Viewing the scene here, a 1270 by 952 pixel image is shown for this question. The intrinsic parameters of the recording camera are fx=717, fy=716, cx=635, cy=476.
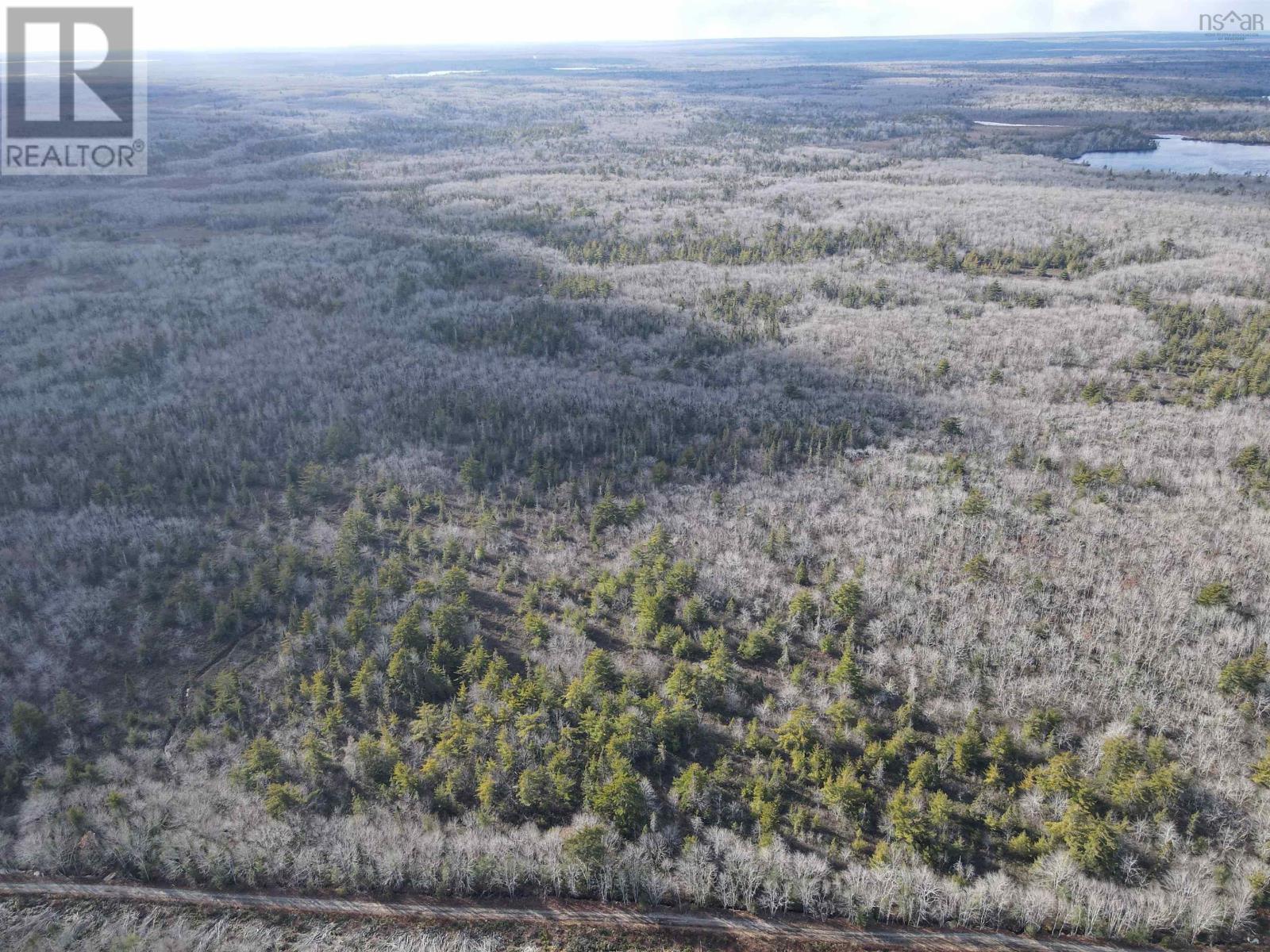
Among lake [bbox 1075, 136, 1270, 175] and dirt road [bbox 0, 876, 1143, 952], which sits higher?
lake [bbox 1075, 136, 1270, 175]

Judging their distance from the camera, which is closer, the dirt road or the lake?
the dirt road

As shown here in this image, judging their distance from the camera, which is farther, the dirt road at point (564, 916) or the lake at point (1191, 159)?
the lake at point (1191, 159)

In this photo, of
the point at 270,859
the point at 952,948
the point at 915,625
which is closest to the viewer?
the point at 952,948

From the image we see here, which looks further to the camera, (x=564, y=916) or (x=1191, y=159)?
(x=1191, y=159)

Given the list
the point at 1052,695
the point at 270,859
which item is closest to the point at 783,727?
the point at 1052,695

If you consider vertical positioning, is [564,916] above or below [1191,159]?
below

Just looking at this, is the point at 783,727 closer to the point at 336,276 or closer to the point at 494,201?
the point at 336,276

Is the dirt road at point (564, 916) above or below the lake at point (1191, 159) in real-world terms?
below

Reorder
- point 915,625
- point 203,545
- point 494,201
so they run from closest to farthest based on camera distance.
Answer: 1. point 915,625
2. point 203,545
3. point 494,201
